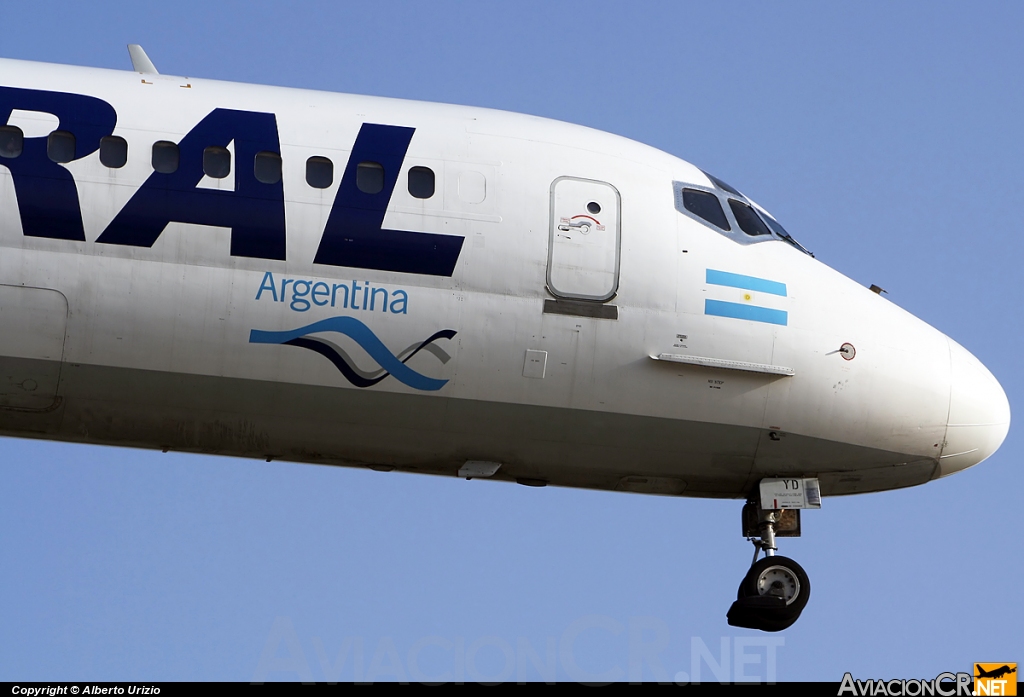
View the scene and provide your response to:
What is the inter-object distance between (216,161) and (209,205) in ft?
2.16

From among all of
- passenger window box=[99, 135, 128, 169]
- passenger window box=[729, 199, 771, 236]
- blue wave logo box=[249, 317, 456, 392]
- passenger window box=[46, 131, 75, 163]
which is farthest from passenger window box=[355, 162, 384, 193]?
passenger window box=[729, 199, 771, 236]

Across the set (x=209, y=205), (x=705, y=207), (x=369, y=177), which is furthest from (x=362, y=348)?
(x=705, y=207)

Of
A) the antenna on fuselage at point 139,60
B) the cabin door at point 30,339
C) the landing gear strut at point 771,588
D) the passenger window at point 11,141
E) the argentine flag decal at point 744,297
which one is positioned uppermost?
the antenna on fuselage at point 139,60

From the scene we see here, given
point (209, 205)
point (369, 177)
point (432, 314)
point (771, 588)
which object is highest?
point (369, 177)

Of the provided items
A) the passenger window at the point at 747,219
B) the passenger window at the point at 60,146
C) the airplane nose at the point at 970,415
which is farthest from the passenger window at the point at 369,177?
the airplane nose at the point at 970,415

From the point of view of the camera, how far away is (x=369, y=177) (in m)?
17.8

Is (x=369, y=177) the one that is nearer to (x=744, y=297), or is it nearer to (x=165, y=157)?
(x=165, y=157)

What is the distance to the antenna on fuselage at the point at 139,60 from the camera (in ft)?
62.1

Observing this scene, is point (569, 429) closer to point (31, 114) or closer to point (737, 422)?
point (737, 422)

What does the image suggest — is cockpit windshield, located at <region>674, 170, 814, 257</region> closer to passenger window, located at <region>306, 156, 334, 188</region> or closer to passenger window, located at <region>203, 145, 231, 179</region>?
passenger window, located at <region>306, 156, 334, 188</region>

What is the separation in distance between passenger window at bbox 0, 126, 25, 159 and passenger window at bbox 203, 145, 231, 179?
7.03 ft

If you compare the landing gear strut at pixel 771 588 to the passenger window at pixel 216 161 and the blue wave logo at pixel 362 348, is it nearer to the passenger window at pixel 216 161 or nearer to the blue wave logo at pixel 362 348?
the blue wave logo at pixel 362 348

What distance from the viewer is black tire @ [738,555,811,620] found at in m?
18.9

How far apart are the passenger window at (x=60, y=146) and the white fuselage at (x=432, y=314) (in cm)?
5
